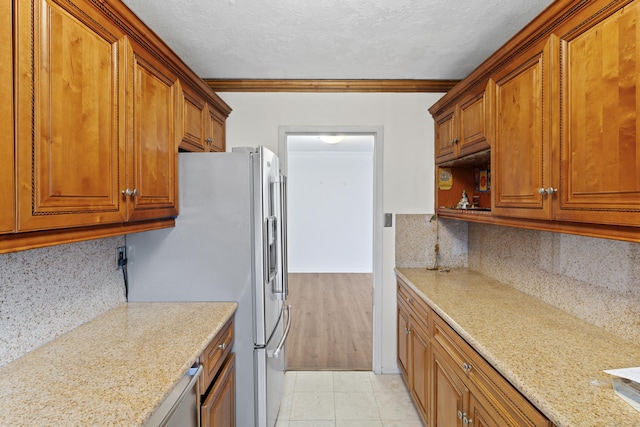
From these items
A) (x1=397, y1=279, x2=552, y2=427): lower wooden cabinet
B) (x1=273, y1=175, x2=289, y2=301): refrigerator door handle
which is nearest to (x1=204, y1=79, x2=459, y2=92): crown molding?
(x1=273, y1=175, x2=289, y2=301): refrigerator door handle

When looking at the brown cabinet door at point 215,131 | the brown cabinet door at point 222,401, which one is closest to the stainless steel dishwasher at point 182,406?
the brown cabinet door at point 222,401

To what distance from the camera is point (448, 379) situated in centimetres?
170

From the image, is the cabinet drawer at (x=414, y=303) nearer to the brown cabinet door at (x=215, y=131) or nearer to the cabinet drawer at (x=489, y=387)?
the cabinet drawer at (x=489, y=387)

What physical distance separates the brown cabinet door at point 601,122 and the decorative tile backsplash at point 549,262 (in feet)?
1.28

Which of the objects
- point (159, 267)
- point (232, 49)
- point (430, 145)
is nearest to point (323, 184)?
point (430, 145)

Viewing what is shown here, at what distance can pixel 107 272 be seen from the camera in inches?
71.2

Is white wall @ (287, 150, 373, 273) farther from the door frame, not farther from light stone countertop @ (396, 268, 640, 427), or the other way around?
light stone countertop @ (396, 268, 640, 427)

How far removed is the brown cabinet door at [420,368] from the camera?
2.06 meters

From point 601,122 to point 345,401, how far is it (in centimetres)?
230

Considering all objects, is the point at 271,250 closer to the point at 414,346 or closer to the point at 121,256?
the point at 121,256

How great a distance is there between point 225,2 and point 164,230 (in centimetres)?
125

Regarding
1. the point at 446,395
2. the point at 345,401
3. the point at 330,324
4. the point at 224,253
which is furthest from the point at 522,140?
the point at 330,324

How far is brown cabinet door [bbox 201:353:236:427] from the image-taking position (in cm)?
147

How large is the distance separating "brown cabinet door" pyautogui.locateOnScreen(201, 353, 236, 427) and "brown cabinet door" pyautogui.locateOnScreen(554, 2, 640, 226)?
5.45ft
